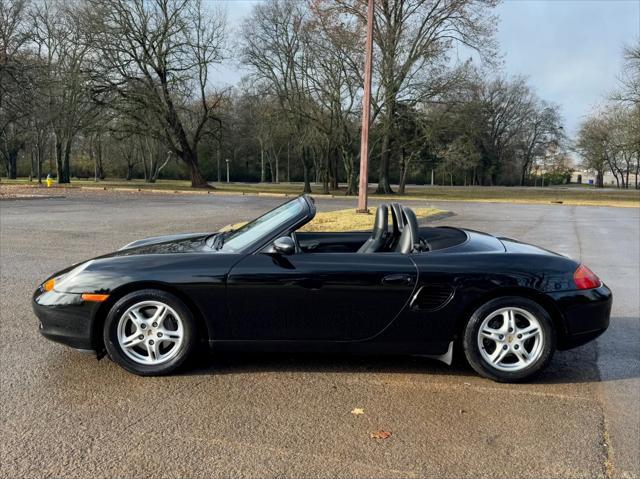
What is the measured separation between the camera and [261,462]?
2637mm

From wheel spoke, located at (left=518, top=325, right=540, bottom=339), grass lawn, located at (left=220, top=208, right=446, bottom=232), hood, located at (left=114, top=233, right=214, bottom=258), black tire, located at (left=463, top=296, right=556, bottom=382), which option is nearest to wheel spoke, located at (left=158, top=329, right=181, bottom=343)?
hood, located at (left=114, top=233, right=214, bottom=258)

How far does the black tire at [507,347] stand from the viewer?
3.63 m

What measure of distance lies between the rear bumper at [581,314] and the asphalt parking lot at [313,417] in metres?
0.31

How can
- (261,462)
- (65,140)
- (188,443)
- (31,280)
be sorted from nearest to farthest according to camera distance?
1. (261,462)
2. (188,443)
3. (31,280)
4. (65,140)

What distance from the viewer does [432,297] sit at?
3619mm

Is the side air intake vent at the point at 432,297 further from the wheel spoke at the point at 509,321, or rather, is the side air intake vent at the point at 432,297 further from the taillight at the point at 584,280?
the taillight at the point at 584,280

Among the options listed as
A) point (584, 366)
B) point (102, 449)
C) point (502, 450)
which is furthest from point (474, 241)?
point (102, 449)

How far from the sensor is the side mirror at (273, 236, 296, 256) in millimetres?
3578

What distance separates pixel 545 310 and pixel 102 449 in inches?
115

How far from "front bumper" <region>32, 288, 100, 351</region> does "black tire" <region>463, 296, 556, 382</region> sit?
258 cm

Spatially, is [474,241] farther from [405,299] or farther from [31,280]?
[31,280]

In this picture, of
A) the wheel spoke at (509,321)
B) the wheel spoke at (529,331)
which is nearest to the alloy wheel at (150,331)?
the wheel spoke at (509,321)

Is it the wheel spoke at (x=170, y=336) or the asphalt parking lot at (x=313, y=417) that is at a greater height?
the wheel spoke at (x=170, y=336)

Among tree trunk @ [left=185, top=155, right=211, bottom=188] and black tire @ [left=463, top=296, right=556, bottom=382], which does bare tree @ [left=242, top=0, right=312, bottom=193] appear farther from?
black tire @ [left=463, top=296, right=556, bottom=382]
